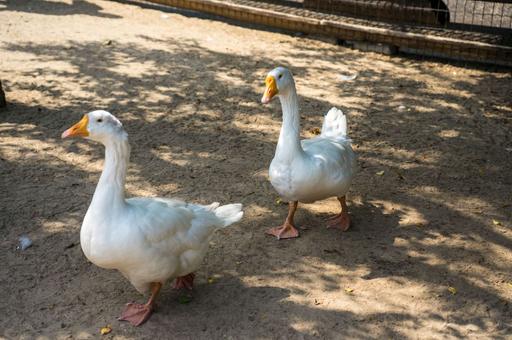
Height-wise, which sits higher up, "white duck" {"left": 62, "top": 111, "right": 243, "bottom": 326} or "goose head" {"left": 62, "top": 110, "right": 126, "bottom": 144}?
"goose head" {"left": 62, "top": 110, "right": 126, "bottom": 144}

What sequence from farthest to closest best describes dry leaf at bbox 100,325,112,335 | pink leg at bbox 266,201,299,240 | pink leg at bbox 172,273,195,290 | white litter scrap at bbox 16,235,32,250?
pink leg at bbox 266,201,299,240, white litter scrap at bbox 16,235,32,250, pink leg at bbox 172,273,195,290, dry leaf at bbox 100,325,112,335

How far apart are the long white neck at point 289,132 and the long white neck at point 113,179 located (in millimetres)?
1411

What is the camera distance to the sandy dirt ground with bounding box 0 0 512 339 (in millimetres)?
4055

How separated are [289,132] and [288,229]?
80 cm

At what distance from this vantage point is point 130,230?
11.8ft

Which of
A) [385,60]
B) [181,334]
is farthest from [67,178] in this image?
[385,60]

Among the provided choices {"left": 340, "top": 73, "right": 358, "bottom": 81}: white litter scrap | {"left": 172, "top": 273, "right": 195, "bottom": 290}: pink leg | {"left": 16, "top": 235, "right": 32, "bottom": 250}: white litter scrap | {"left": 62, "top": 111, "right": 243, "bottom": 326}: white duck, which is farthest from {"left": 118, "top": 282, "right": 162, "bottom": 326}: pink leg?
{"left": 340, "top": 73, "right": 358, "bottom": 81}: white litter scrap

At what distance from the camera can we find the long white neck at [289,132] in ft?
15.4

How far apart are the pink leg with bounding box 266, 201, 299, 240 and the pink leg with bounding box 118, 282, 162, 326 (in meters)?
1.26

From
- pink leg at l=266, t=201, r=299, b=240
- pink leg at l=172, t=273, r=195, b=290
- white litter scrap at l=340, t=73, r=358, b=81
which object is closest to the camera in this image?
pink leg at l=172, t=273, r=195, b=290

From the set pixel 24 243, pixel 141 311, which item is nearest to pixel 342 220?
pixel 141 311

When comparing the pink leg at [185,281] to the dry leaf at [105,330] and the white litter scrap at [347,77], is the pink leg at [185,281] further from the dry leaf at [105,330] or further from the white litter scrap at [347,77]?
the white litter scrap at [347,77]

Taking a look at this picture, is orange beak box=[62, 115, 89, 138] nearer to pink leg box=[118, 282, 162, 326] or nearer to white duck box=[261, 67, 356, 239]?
pink leg box=[118, 282, 162, 326]

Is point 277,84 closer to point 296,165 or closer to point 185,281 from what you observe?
point 296,165
